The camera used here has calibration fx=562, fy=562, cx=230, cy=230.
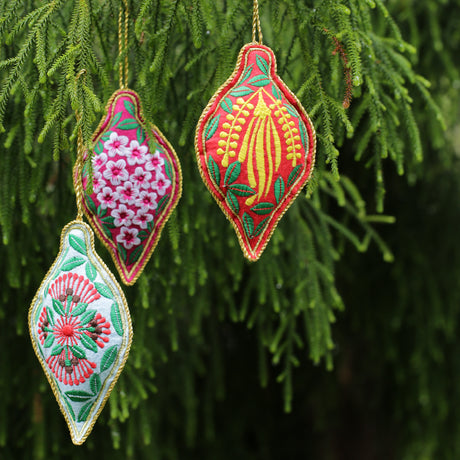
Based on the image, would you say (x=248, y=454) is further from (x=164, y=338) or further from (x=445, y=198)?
(x=445, y=198)

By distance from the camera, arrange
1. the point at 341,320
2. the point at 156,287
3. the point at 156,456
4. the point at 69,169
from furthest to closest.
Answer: the point at 341,320
the point at 156,456
the point at 156,287
the point at 69,169

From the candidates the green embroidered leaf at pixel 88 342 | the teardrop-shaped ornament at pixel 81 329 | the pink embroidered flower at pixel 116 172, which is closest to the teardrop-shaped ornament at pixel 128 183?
the pink embroidered flower at pixel 116 172

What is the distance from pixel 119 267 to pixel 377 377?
2.39 meters

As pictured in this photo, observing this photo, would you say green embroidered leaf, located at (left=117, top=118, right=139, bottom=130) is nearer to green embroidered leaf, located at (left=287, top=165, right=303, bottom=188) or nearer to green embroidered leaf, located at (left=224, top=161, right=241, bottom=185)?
green embroidered leaf, located at (left=224, top=161, right=241, bottom=185)

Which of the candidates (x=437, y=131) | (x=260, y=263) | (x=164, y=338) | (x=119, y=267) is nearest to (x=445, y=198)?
(x=437, y=131)

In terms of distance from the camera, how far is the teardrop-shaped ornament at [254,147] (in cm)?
124

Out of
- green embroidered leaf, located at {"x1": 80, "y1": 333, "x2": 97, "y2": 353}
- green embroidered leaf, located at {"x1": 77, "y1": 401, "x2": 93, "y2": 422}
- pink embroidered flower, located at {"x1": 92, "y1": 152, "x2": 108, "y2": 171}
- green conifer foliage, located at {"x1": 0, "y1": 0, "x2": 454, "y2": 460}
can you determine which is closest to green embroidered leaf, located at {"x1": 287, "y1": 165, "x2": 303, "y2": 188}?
green conifer foliage, located at {"x1": 0, "y1": 0, "x2": 454, "y2": 460}

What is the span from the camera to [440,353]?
304cm

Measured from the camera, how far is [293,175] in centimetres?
128

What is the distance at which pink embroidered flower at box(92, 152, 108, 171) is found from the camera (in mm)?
1333

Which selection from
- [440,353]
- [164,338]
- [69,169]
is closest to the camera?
[69,169]

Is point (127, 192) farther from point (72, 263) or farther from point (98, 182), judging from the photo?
point (72, 263)

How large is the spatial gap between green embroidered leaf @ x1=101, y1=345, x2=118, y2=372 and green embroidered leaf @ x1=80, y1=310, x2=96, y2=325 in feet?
0.25

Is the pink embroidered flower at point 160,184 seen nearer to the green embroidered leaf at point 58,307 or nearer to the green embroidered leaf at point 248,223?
the green embroidered leaf at point 248,223
